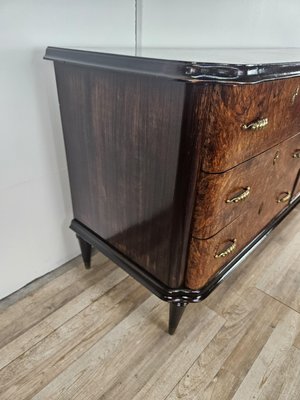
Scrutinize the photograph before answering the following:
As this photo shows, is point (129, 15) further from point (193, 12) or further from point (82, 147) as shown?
point (82, 147)

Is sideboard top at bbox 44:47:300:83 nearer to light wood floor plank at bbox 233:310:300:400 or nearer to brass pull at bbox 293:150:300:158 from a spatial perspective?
brass pull at bbox 293:150:300:158

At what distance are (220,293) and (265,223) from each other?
345 mm

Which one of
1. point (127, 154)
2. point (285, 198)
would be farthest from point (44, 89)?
point (285, 198)

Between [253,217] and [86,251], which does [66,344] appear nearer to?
[86,251]

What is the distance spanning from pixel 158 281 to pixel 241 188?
15.1 inches

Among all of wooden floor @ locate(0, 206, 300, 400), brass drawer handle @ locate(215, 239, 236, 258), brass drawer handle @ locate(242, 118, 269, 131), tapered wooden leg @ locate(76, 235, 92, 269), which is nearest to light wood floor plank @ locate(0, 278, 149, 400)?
wooden floor @ locate(0, 206, 300, 400)

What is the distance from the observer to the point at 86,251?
1.19 metres

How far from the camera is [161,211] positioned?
2.50 feet

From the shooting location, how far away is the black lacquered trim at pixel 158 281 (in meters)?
0.87

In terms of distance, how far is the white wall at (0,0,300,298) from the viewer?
0.82 m

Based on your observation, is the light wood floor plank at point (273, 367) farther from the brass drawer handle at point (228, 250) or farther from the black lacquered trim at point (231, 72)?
the black lacquered trim at point (231, 72)

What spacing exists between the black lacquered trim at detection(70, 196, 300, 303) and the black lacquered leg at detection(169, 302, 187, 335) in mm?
26

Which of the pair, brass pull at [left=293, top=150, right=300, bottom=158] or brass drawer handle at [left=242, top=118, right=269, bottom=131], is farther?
brass pull at [left=293, top=150, right=300, bottom=158]

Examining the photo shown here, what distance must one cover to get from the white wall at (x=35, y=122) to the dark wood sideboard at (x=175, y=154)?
0.08 metres
